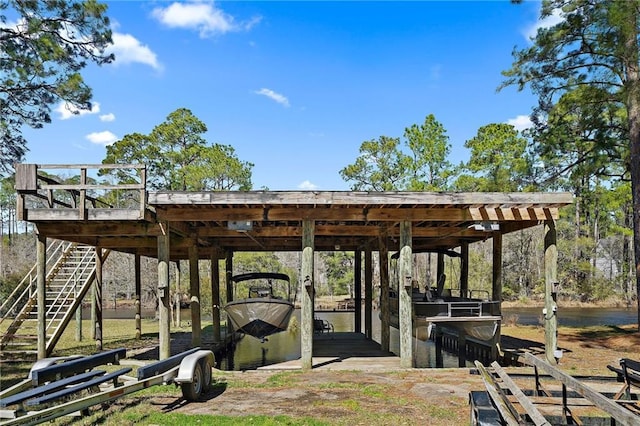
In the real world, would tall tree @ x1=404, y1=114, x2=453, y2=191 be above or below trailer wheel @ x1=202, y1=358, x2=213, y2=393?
above

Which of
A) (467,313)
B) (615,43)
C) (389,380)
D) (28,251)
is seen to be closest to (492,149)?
(615,43)

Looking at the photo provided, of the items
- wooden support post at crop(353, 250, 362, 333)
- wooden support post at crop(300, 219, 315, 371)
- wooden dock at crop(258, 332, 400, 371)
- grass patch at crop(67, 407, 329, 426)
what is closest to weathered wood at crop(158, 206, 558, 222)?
wooden support post at crop(300, 219, 315, 371)

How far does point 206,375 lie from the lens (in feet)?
30.8

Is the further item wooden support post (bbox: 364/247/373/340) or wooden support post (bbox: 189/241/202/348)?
wooden support post (bbox: 364/247/373/340)

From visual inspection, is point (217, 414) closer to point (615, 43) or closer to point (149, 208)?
point (149, 208)

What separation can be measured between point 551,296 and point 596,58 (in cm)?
1039

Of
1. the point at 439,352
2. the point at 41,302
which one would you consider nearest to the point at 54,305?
the point at 41,302

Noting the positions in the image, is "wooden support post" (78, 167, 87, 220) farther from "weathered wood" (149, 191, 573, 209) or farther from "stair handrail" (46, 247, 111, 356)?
"stair handrail" (46, 247, 111, 356)

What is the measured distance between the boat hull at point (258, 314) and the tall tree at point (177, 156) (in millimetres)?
21316

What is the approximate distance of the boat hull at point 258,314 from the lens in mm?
14328

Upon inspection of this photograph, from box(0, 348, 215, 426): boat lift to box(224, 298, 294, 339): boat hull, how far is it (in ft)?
15.0

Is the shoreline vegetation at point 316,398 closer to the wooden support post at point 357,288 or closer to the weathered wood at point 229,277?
the weathered wood at point 229,277

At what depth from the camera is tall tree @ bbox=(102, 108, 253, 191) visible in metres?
35.0

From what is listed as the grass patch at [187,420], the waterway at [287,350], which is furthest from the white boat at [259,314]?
the grass patch at [187,420]
